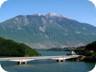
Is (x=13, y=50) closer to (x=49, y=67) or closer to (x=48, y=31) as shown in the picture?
(x=49, y=67)

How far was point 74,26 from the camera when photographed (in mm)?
88000

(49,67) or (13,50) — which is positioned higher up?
(13,50)

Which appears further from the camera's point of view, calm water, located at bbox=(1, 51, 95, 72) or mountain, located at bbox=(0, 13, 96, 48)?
mountain, located at bbox=(0, 13, 96, 48)

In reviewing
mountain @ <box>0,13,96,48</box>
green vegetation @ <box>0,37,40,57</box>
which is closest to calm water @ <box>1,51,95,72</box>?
green vegetation @ <box>0,37,40,57</box>

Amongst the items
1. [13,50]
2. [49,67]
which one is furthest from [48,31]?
[49,67]

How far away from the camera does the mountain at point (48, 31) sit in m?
80.7

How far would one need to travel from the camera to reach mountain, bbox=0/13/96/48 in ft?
265

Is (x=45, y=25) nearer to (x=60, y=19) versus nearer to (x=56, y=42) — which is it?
(x=60, y=19)

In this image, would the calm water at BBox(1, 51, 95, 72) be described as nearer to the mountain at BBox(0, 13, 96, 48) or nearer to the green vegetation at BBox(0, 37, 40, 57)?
the green vegetation at BBox(0, 37, 40, 57)

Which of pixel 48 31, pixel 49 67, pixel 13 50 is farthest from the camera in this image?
pixel 48 31

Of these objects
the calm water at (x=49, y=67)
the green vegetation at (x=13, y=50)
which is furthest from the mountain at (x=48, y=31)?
the calm water at (x=49, y=67)

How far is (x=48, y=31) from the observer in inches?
3521

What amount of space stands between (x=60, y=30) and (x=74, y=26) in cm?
432

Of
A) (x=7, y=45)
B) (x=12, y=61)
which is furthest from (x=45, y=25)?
(x=12, y=61)
